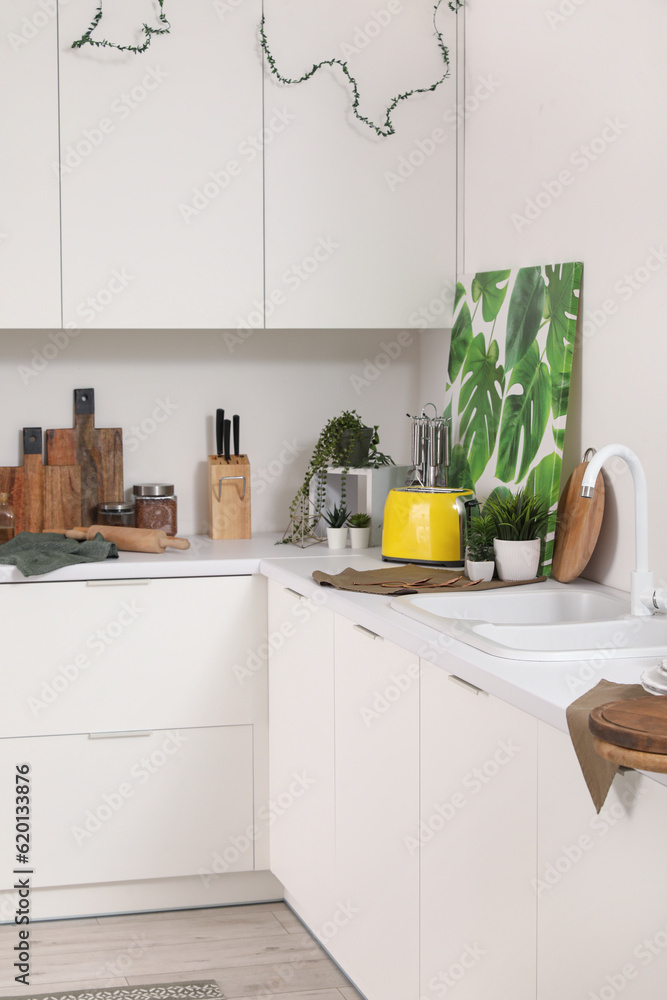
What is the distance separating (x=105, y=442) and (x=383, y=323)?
2.92 ft

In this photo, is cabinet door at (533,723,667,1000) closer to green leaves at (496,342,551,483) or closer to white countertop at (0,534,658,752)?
white countertop at (0,534,658,752)

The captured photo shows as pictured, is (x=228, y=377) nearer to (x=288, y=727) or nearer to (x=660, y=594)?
(x=288, y=727)

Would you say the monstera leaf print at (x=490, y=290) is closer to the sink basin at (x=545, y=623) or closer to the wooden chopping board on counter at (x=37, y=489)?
the sink basin at (x=545, y=623)

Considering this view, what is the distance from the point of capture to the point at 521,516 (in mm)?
2533

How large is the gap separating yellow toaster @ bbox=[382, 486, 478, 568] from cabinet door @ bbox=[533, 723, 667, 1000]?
47.2 inches

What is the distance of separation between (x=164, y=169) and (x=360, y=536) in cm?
110

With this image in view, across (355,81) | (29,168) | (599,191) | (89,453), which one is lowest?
(89,453)

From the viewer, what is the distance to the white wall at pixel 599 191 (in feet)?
7.26


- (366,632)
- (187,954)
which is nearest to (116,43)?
(366,632)

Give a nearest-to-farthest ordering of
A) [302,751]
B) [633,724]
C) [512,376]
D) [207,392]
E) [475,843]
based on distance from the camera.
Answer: [633,724], [475,843], [302,751], [512,376], [207,392]

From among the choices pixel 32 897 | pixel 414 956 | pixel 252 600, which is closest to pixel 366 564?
pixel 252 600

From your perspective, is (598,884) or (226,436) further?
(226,436)

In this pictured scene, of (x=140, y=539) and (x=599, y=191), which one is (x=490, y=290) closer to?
(x=599, y=191)

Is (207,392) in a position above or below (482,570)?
above
